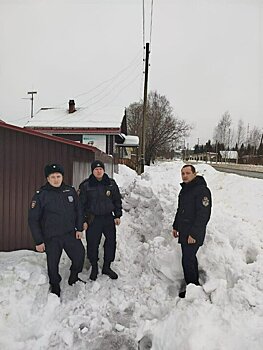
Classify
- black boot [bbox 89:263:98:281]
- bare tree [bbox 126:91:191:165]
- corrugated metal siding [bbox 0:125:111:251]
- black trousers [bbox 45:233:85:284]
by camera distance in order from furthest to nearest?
bare tree [bbox 126:91:191:165]
corrugated metal siding [bbox 0:125:111:251]
black boot [bbox 89:263:98:281]
black trousers [bbox 45:233:85:284]

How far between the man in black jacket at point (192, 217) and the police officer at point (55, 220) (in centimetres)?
135

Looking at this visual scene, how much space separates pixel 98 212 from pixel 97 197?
21 centimetres

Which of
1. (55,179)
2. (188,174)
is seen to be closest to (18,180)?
(55,179)

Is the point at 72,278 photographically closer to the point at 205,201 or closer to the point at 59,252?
the point at 59,252

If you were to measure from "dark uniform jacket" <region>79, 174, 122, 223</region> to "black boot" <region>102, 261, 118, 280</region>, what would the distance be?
0.77 metres

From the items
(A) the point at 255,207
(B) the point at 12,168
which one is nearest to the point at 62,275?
(B) the point at 12,168

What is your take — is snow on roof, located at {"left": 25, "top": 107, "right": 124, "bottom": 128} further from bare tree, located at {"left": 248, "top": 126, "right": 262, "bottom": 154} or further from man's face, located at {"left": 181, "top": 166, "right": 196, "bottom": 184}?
bare tree, located at {"left": 248, "top": 126, "right": 262, "bottom": 154}

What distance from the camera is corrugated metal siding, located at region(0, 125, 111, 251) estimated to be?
5261 mm

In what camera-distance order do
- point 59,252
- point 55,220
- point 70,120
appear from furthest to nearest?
point 70,120
point 59,252
point 55,220

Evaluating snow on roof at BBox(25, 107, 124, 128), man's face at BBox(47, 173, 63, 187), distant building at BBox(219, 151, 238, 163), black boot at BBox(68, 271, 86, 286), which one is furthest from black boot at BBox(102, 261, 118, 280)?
distant building at BBox(219, 151, 238, 163)

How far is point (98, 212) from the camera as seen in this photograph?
14.4 ft

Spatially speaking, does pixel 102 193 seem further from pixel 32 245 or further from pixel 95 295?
pixel 32 245

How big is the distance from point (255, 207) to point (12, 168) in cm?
608

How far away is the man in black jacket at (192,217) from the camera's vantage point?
12.1 ft
